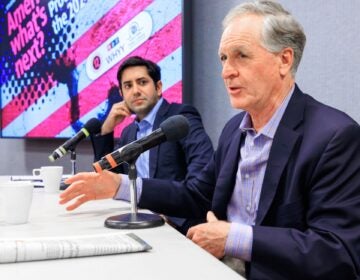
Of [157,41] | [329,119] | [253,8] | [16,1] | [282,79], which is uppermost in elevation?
[16,1]

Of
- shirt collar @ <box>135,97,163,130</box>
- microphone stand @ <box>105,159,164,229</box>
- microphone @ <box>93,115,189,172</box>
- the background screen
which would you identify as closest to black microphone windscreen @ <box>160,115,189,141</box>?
microphone @ <box>93,115,189,172</box>

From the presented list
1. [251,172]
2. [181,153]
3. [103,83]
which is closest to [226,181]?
[251,172]

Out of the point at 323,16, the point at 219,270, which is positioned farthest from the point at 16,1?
the point at 219,270

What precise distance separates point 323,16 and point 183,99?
1276mm

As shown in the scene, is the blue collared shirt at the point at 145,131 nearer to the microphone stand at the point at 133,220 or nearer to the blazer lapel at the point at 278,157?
the microphone stand at the point at 133,220

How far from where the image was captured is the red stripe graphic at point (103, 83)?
116 inches

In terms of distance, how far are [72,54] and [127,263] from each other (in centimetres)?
261

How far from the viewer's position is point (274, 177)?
4.00 ft

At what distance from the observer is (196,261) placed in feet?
2.98

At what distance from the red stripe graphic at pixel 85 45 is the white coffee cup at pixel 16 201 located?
6.58 ft

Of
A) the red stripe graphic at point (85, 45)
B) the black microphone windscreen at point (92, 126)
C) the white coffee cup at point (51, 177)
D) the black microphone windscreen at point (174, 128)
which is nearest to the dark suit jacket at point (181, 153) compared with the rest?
the black microphone windscreen at point (92, 126)

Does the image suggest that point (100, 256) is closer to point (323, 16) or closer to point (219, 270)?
point (219, 270)

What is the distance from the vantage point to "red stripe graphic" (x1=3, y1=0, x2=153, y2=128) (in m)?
3.09

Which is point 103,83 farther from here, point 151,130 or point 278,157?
point 278,157
